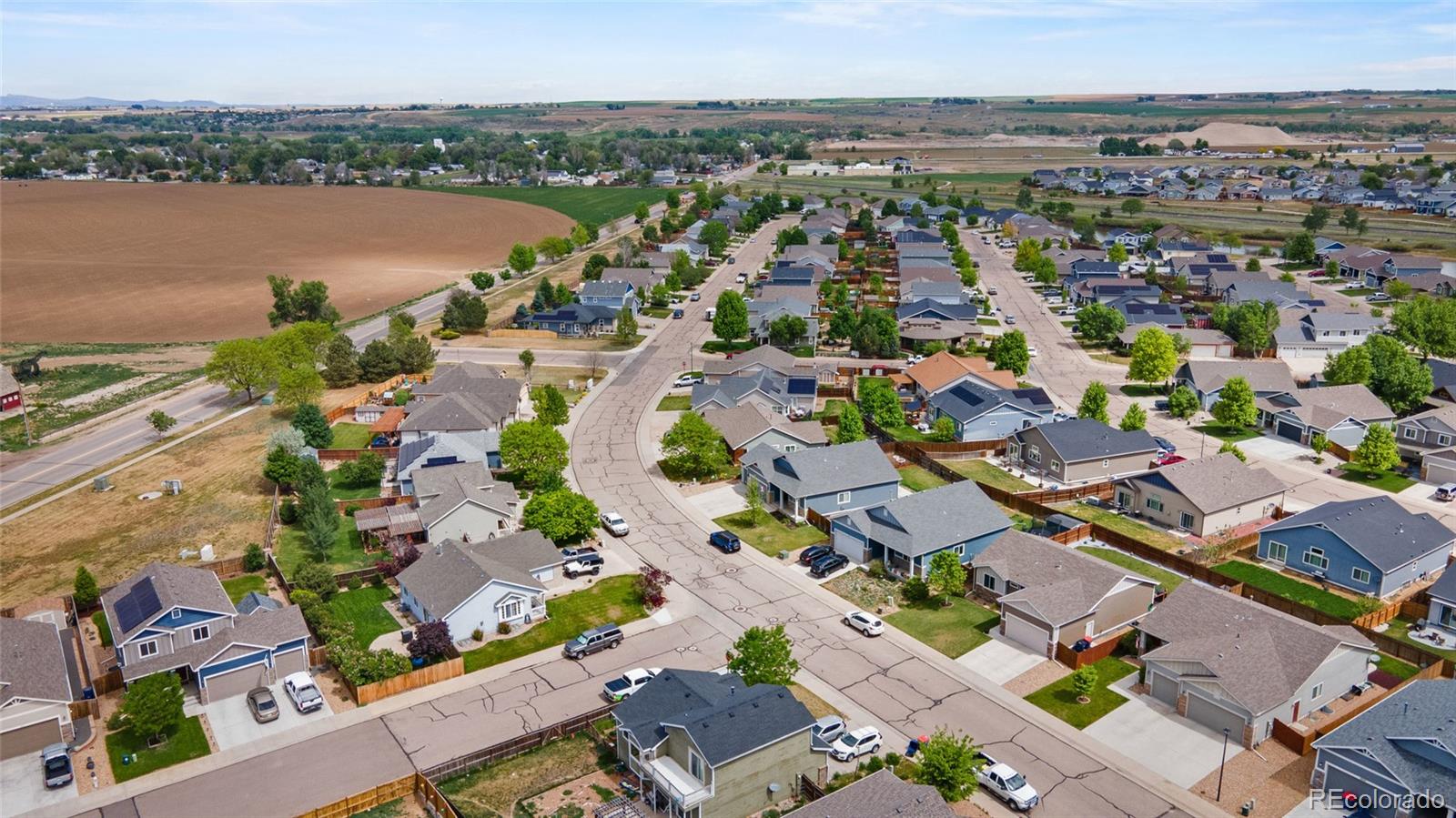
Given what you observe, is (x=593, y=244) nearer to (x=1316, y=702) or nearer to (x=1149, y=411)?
(x=1149, y=411)

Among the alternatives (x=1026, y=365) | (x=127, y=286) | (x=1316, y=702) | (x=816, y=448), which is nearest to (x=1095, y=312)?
(x=1026, y=365)

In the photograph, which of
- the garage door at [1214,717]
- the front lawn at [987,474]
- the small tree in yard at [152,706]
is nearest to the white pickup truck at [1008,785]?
the garage door at [1214,717]

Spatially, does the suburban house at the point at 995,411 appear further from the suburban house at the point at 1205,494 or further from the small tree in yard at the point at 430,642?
the small tree in yard at the point at 430,642

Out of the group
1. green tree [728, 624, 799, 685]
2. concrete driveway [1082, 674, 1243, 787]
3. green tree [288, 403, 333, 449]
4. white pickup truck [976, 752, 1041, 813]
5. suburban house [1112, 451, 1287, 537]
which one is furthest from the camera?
green tree [288, 403, 333, 449]

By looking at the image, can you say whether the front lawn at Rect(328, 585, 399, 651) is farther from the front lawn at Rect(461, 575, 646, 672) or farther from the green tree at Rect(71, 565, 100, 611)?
the green tree at Rect(71, 565, 100, 611)

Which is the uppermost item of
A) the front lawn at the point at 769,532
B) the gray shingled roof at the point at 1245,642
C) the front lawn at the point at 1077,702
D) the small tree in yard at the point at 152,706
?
the gray shingled roof at the point at 1245,642

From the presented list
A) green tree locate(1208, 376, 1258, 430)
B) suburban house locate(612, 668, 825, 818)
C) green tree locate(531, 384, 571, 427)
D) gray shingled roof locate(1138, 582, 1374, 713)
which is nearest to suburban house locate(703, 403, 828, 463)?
green tree locate(531, 384, 571, 427)
